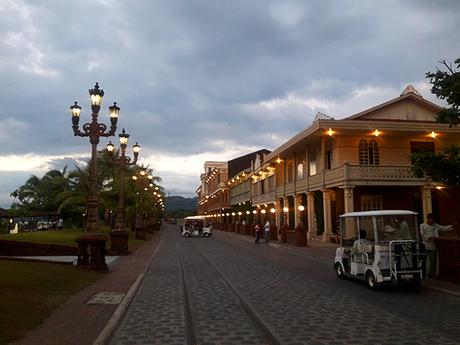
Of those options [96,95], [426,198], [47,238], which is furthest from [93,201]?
[426,198]

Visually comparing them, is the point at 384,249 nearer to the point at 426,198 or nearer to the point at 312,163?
the point at 426,198

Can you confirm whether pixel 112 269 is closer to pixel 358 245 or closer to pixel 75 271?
pixel 75 271

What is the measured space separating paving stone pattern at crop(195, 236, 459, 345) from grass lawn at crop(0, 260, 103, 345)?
4.06 m

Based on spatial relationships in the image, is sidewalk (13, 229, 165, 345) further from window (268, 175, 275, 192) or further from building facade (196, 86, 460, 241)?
window (268, 175, 275, 192)

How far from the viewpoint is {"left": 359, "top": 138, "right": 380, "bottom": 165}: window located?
3400 cm

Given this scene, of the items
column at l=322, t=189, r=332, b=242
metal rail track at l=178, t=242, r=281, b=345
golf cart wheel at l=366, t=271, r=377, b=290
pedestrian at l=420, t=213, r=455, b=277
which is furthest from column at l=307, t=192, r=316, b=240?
golf cart wheel at l=366, t=271, r=377, b=290

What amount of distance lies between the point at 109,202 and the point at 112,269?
85.8ft

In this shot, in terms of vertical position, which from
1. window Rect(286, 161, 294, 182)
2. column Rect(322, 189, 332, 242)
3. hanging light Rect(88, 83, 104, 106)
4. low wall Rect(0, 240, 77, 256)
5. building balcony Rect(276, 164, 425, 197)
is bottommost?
low wall Rect(0, 240, 77, 256)

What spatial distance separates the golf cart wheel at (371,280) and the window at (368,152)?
22.2 m

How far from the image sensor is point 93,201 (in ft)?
55.2

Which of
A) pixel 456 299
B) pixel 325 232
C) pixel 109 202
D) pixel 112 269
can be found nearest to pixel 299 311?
pixel 456 299

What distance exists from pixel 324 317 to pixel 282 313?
33.6 inches

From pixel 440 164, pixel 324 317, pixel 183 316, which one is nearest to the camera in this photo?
pixel 324 317

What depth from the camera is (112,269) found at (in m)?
17.6
